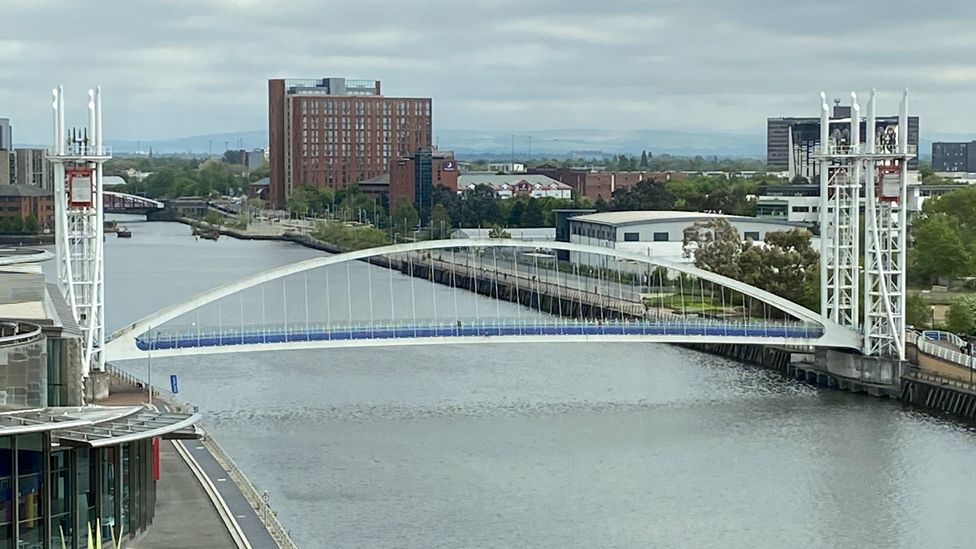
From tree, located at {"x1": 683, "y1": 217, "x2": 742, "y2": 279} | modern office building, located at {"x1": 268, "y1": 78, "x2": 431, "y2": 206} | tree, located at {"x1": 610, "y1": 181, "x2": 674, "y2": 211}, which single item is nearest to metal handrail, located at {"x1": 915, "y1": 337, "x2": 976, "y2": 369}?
tree, located at {"x1": 683, "y1": 217, "x2": 742, "y2": 279}

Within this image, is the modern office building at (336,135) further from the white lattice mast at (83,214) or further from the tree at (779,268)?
the white lattice mast at (83,214)

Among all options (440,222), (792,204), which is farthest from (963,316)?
(440,222)

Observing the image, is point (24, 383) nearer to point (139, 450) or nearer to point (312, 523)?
point (139, 450)

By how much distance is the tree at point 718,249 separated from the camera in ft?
170

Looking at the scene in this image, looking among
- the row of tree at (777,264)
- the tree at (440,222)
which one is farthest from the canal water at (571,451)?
the tree at (440,222)

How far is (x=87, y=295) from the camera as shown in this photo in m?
32.9

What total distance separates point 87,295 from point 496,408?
7828mm

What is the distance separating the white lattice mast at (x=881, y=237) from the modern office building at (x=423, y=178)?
62.7 meters

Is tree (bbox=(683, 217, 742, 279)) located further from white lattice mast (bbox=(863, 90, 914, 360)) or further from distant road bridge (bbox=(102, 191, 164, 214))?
distant road bridge (bbox=(102, 191, 164, 214))

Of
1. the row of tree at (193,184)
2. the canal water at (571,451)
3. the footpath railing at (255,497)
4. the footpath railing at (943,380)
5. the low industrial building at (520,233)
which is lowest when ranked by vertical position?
the canal water at (571,451)

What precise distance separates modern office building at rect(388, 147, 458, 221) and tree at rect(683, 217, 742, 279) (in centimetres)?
4393

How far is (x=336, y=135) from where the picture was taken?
126750 mm

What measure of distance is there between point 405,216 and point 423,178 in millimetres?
8198

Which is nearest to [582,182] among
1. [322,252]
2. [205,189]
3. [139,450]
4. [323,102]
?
[323,102]
